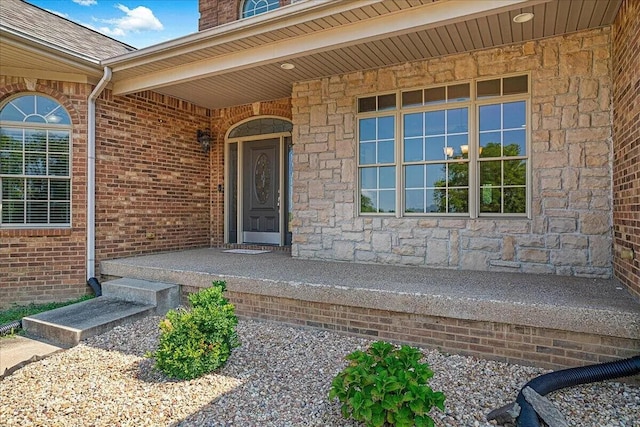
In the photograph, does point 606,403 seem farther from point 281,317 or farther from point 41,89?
point 41,89

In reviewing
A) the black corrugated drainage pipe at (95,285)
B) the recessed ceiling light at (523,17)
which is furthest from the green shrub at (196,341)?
the recessed ceiling light at (523,17)

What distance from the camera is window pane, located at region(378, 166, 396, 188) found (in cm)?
495

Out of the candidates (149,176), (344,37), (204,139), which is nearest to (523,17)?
(344,37)

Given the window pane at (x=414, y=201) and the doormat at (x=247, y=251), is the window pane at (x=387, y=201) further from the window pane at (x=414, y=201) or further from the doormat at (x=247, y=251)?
the doormat at (x=247, y=251)

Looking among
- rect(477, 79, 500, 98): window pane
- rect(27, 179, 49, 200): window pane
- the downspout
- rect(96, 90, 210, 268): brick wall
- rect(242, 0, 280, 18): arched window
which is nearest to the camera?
rect(477, 79, 500, 98): window pane

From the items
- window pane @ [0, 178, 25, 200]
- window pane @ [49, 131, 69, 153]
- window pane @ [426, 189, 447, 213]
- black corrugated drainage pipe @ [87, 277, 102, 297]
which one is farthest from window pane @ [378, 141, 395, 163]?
window pane @ [0, 178, 25, 200]

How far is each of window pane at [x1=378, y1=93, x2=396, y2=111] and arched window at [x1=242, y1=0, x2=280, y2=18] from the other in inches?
119

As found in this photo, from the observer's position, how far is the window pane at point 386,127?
195 inches

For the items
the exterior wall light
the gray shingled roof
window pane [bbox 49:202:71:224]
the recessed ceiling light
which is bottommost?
window pane [bbox 49:202:71:224]

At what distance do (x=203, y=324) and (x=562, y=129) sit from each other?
396cm

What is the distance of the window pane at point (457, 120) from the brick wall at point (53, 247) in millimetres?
4773

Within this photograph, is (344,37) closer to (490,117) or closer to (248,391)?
(490,117)

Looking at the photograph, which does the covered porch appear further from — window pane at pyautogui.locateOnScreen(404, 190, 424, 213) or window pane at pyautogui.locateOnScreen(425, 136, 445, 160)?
window pane at pyautogui.locateOnScreen(425, 136, 445, 160)

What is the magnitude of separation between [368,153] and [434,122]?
0.92m
